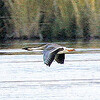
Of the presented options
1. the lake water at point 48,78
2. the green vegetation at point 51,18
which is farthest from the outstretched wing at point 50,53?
the green vegetation at point 51,18

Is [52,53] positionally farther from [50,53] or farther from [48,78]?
[48,78]

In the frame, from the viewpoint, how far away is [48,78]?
8.27 metres

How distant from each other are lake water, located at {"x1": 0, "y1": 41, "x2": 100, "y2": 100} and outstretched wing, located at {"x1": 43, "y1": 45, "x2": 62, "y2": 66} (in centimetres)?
51

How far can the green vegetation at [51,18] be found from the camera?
630 inches

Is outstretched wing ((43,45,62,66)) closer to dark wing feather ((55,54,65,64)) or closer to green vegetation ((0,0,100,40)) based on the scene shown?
dark wing feather ((55,54,65,64))

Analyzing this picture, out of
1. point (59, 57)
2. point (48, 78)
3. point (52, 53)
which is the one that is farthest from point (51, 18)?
point (52, 53)

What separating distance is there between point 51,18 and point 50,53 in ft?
32.0

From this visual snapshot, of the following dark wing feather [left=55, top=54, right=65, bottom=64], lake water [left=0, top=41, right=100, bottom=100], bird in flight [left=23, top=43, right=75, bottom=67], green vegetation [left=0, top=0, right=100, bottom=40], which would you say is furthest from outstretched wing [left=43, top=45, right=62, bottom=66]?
green vegetation [left=0, top=0, right=100, bottom=40]

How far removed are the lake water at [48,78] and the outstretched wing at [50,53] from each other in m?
→ 0.51

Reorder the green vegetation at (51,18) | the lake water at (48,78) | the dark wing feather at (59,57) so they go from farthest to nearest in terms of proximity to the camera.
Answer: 1. the green vegetation at (51,18)
2. the dark wing feather at (59,57)
3. the lake water at (48,78)

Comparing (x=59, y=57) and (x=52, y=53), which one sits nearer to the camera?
(x=52, y=53)

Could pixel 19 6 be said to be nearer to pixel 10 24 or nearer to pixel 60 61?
pixel 10 24

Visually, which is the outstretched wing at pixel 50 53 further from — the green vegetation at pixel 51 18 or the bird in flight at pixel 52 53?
the green vegetation at pixel 51 18

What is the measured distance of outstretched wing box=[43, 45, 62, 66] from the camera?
6.30 meters
